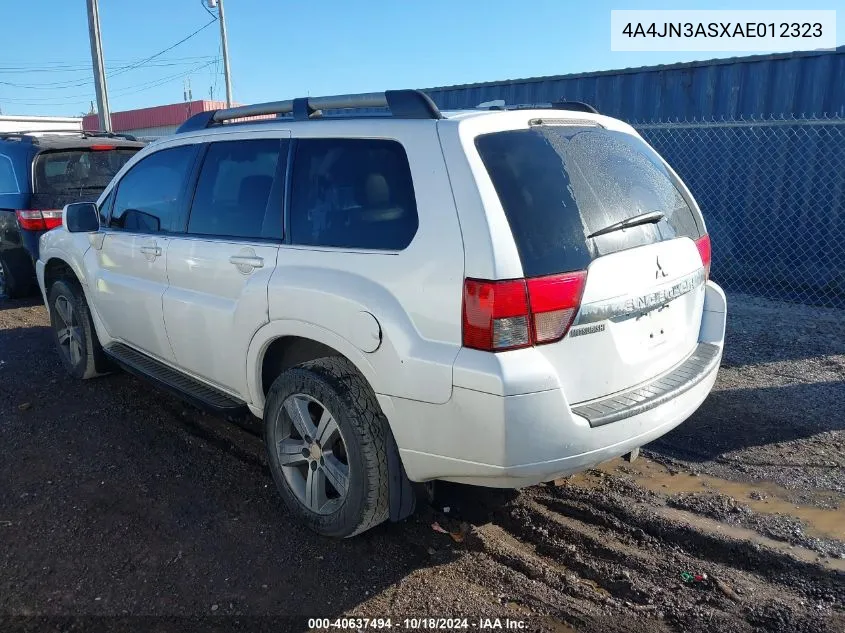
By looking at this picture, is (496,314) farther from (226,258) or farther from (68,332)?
(68,332)

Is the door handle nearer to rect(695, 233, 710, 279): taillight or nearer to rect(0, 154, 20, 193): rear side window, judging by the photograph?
rect(695, 233, 710, 279): taillight

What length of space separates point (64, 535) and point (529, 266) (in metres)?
2.61

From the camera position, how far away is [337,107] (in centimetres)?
318

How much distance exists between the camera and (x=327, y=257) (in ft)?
9.73

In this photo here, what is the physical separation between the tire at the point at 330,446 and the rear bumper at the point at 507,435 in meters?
0.17

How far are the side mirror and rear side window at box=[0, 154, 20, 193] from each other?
360 centimetres

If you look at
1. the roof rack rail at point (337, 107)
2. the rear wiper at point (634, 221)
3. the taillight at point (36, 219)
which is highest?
the roof rack rail at point (337, 107)

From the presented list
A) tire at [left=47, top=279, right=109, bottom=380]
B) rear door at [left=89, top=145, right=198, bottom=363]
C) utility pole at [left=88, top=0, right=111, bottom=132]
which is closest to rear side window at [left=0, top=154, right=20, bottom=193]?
tire at [left=47, top=279, right=109, bottom=380]

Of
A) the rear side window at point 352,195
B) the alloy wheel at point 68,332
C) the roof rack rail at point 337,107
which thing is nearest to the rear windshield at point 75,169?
the alloy wheel at point 68,332

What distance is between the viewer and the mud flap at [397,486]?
286 cm

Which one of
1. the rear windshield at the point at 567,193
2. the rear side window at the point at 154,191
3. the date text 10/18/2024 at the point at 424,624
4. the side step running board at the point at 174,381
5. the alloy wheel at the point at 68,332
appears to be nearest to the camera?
the rear windshield at the point at 567,193

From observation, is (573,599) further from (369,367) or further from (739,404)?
(739,404)

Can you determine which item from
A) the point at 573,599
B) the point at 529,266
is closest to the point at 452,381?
the point at 529,266

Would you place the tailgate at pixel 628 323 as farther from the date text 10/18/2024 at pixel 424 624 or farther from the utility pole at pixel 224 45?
the utility pole at pixel 224 45
